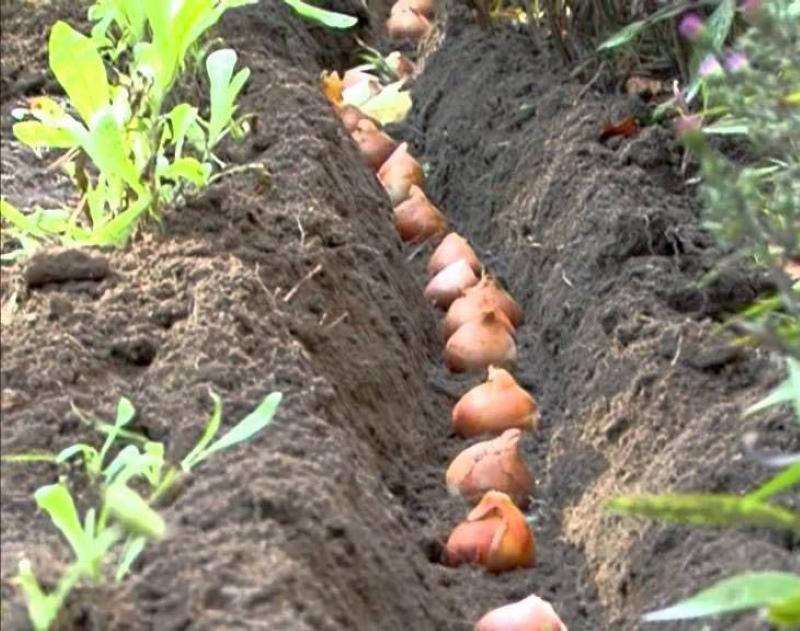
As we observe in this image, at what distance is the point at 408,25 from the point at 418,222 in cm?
205

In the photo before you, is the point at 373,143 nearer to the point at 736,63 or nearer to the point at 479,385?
the point at 479,385

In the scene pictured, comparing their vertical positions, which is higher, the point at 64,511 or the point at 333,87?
the point at 64,511

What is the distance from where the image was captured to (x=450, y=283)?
404 cm

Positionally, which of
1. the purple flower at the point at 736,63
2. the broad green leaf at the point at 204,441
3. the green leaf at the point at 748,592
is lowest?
the green leaf at the point at 748,592

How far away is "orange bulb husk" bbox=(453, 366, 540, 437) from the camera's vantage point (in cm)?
343

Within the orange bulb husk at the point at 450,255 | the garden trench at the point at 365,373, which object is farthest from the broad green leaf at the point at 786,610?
the orange bulb husk at the point at 450,255

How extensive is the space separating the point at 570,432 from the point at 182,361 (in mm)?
977

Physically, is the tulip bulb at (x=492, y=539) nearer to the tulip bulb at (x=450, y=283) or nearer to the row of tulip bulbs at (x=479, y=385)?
the row of tulip bulbs at (x=479, y=385)

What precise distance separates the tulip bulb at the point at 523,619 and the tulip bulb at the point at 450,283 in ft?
4.52

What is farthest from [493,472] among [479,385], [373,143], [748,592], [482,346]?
[373,143]

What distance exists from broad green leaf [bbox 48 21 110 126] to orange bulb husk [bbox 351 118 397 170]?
171 centimetres

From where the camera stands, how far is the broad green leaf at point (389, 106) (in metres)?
5.38

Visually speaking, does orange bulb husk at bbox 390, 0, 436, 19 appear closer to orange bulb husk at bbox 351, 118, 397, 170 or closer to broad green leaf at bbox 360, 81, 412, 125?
broad green leaf at bbox 360, 81, 412, 125

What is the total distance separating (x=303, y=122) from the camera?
3.93m
